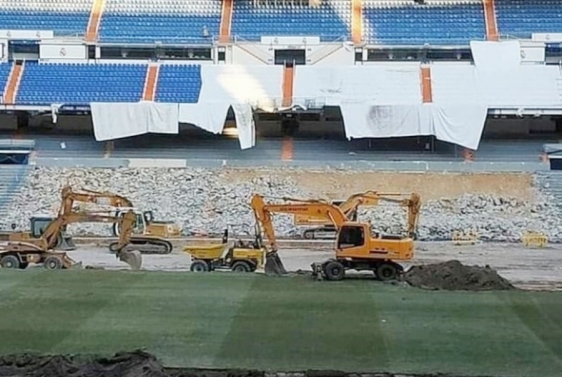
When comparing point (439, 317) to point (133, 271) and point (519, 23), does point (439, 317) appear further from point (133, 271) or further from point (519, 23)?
point (519, 23)

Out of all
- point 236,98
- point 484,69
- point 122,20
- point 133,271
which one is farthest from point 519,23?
point 133,271

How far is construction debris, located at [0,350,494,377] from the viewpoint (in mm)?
8867

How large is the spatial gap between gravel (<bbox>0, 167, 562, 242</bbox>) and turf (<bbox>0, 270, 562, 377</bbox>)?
11.9m

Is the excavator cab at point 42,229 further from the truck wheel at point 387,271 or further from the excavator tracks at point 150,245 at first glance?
the truck wheel at point 387,271

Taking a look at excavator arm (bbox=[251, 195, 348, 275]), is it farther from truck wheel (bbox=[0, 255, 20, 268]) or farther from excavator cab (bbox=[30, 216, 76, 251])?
excavator cab (bbox=[30, 216, 76, 251])

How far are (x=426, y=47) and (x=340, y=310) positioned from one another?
2806 cm

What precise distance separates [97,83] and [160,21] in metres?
5.35

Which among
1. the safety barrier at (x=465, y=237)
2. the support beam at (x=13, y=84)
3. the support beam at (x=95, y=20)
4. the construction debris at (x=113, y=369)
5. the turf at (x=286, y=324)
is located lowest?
the safety barrier at (x=465, y=237)

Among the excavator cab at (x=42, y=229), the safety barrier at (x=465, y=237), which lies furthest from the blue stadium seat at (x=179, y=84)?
the safety barrier at (x=465, y=237)

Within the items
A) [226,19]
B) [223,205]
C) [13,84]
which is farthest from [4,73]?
[223,205]

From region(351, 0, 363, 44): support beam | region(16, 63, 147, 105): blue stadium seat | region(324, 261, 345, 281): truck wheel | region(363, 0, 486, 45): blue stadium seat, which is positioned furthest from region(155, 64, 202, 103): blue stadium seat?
region(324, 261, 345, 281): truck wheel

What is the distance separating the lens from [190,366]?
31.6ft

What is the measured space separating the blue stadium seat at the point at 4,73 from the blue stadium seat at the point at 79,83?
72 centimetres

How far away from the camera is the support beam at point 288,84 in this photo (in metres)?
36.8
